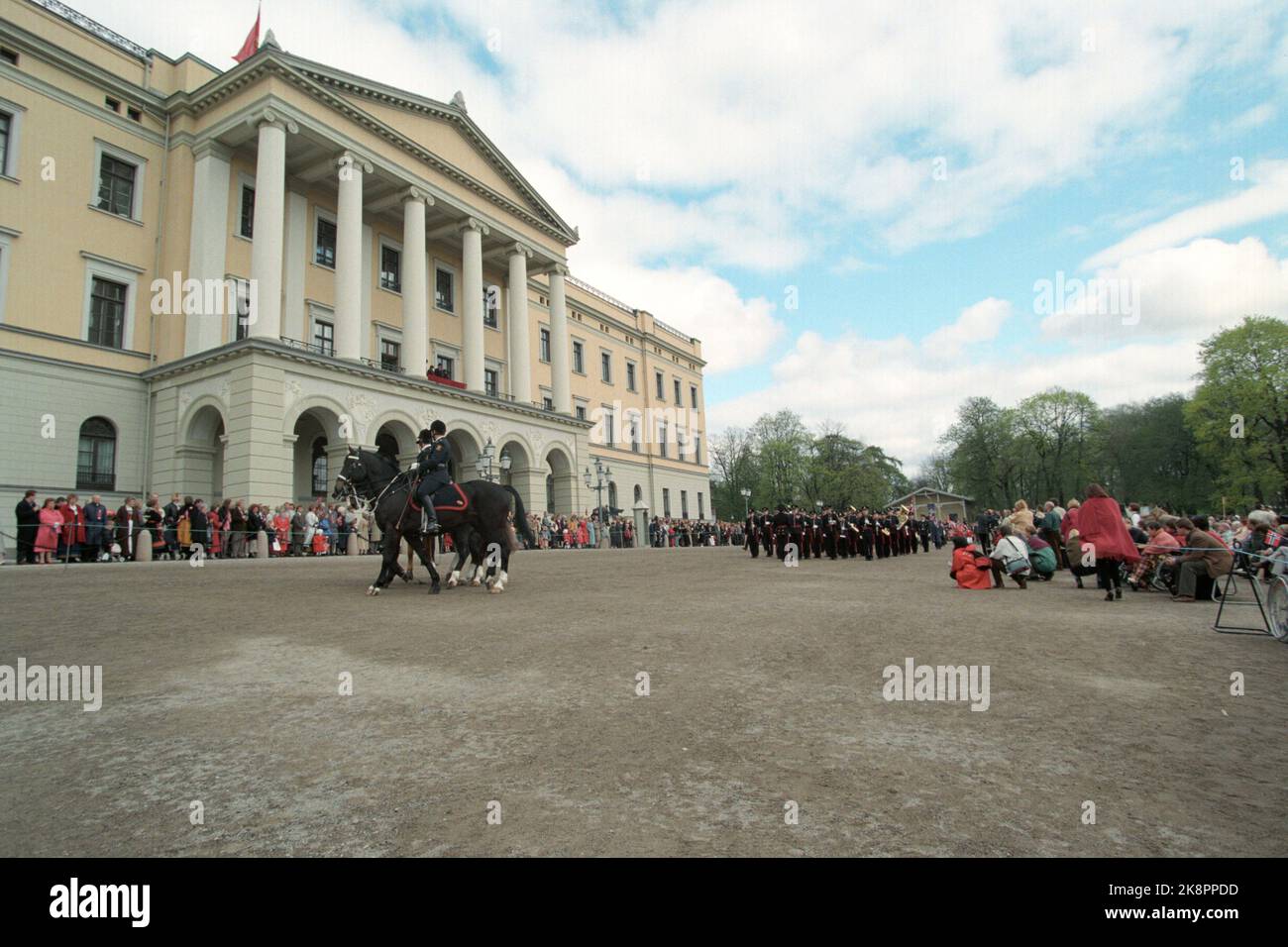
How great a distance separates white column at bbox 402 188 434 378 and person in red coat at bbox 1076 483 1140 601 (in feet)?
84.8

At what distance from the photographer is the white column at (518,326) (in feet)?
123

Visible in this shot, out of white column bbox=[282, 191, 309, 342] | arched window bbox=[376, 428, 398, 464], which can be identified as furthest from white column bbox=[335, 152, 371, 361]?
arched window bbox=[376, 428, 398, 464]

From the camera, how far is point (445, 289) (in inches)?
1491

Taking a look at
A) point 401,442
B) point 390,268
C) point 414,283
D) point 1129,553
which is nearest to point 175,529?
point 401,442

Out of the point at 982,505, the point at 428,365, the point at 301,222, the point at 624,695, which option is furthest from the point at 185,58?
the point at 982,505

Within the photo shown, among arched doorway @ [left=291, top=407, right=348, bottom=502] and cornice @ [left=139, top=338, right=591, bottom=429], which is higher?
cornice @ [left=139, top=338, right=591, bottom=429]

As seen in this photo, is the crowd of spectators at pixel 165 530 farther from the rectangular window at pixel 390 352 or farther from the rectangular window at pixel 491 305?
the rectangular window at pixel 491 305

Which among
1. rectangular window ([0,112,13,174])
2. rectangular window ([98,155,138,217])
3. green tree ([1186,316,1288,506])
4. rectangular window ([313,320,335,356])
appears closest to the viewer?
rectangular window ([0,112,13,174])

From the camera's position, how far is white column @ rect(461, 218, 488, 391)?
3369 cm

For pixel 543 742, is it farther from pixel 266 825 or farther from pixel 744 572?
pixel 744 572

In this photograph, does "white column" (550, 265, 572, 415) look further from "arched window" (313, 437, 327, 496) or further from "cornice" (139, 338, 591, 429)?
"arched window" (313, 437, 327, 496)

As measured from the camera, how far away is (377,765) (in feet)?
10.7

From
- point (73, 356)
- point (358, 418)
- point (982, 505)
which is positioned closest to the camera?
point (73, 356)
